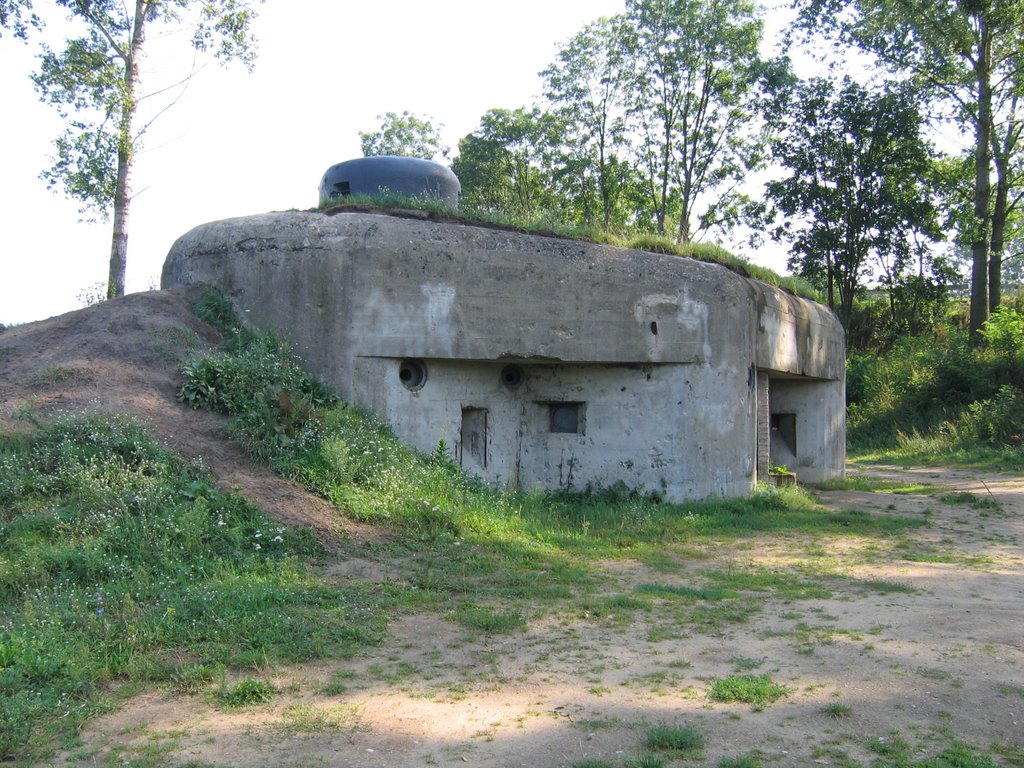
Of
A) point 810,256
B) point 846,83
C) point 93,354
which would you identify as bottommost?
point 93,354

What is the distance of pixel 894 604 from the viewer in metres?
6.08

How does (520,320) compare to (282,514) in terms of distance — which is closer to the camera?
(282,514)

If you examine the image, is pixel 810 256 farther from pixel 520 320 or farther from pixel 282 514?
pixel 282 514

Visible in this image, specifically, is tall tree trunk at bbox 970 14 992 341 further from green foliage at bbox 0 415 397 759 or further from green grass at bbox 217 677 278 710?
green grass at bbox 217 677 278 710

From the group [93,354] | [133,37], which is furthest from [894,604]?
[133,37]

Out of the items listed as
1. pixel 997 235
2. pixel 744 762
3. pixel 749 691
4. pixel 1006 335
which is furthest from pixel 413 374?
pixel 997 235

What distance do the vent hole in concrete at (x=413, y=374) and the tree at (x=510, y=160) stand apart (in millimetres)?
19102

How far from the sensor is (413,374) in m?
9.02

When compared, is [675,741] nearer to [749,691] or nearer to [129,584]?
[749,691]

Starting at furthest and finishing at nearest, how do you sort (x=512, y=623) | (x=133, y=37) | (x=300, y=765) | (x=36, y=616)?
(x=133, y=37)
(x=512, y=623)
(x=36, y=616)
(x=300, y=765)

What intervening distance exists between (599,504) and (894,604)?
3.60 meters

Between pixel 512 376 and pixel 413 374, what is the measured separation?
1.37 m

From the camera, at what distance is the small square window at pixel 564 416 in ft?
32.6

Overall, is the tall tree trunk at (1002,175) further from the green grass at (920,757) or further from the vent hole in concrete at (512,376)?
the green grass at (920,757)
